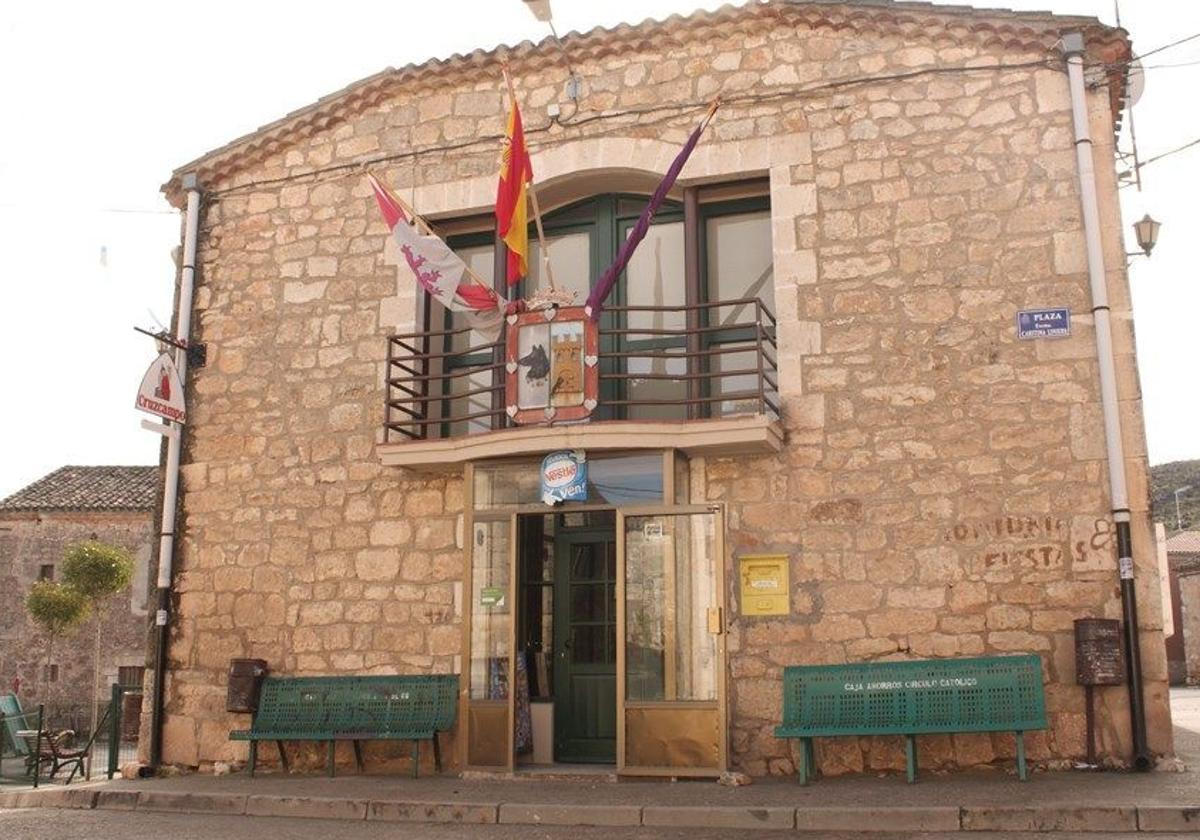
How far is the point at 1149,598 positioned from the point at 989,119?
4.00 meters

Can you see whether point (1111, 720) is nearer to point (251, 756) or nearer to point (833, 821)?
point (833, 821)

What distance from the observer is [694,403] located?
959cm

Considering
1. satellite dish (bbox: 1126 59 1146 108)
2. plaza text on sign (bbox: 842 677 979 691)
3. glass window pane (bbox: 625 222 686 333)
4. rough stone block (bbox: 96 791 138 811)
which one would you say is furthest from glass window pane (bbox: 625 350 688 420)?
rough stone block (bbox: 96 791 138 811)

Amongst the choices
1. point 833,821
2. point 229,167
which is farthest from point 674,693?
point 229,167

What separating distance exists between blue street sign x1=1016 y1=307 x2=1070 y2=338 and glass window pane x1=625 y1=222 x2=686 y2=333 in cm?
286

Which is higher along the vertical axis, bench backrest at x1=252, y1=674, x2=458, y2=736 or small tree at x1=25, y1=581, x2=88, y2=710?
small tree at x1=25, y1=581, x2=88, y2=710

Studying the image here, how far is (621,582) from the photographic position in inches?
371

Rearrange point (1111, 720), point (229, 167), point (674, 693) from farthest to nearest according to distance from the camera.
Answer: point (229, 167)
point (674, 693)
point (1111, 720)

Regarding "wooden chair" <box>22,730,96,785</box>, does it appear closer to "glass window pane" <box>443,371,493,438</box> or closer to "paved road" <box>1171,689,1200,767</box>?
"glass window pane" <box>443,371,493,438</box>

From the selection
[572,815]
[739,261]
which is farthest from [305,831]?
[739,261]

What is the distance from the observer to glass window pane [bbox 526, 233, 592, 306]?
10922 mm

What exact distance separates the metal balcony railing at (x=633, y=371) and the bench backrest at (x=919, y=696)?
2.18 metres

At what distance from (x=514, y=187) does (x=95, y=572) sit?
19.8 metres

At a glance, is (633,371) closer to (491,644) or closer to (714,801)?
(491,644)
